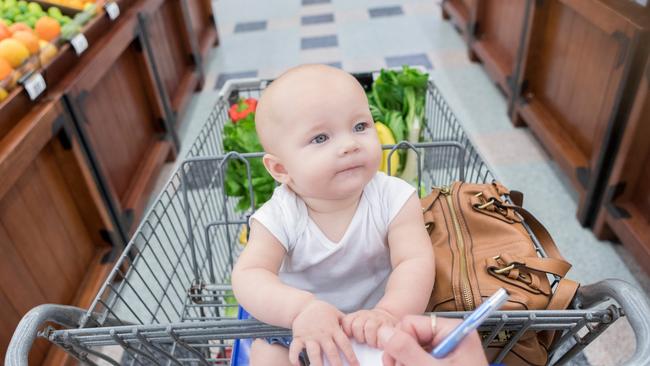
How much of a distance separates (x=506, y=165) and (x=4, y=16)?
227 cm

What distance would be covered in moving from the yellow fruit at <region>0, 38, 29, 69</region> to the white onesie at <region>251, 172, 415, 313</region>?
1222 mm

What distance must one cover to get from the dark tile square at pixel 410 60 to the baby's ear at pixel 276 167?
2.63 m

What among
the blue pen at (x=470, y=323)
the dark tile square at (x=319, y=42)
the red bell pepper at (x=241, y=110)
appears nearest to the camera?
the blue pen at (x=470, y=323)

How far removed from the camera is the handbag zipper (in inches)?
30.7

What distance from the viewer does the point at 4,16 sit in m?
1.88

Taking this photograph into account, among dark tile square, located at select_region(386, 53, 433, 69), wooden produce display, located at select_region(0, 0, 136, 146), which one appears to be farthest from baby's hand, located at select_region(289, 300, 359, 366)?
dark tile square, located at select_region(386, 53, 433, 69)

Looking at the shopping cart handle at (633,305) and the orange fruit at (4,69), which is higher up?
the orange fruit at (4,69)

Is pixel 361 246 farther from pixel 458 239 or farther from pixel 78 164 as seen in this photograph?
pixel 78 164

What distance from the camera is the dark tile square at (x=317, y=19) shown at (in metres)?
4.12

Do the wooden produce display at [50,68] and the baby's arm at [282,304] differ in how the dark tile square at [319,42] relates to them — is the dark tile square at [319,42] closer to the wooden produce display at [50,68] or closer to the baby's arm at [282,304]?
the wooden produce display at [50,68]

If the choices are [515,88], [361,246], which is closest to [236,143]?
[361,246]

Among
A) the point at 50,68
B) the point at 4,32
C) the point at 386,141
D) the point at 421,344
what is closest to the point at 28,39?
the point at 4,32

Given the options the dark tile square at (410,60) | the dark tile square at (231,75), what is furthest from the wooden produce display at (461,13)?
the dark tile square at (231,75)

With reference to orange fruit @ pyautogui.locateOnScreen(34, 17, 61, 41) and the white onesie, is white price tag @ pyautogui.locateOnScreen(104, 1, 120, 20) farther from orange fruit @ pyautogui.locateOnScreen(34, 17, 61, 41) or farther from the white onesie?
the white onesie
